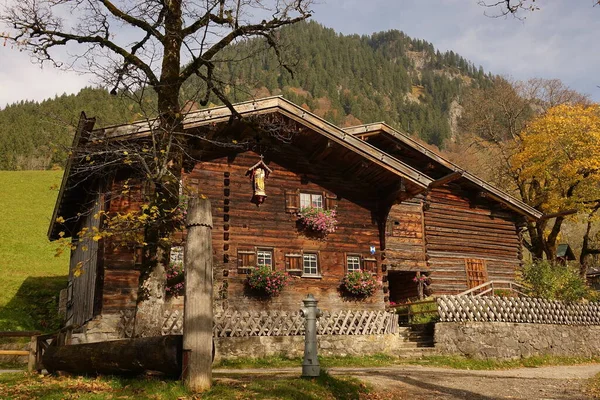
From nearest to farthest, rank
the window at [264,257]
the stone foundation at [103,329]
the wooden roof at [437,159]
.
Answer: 1. the stone foundation at [103,329]
2. the window at [264,257]
3. the wooden roof at [437,159]

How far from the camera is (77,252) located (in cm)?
2502

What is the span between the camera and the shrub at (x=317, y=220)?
829 inches

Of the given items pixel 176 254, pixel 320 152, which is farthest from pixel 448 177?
pixel 176 254

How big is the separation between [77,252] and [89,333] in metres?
9.36

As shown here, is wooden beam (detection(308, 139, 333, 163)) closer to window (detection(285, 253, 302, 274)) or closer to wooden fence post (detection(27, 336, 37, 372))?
window (detection(285, 253, 302, 274))

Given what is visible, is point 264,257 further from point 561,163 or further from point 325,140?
point 561,163

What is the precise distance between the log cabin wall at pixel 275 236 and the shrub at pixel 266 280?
0.36 meters

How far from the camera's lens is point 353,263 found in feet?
72.2

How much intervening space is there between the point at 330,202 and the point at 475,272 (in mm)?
9238

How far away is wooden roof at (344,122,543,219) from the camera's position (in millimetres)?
24703

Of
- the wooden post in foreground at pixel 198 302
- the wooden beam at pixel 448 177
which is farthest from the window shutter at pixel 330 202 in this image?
the wooden post in foreground at pixel 198 302

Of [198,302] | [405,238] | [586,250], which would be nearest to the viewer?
[198,302]

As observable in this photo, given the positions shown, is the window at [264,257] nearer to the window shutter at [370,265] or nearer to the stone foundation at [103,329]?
the window shutter at [370,265]

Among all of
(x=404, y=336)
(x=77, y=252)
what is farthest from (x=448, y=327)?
(x=77, y=252)
